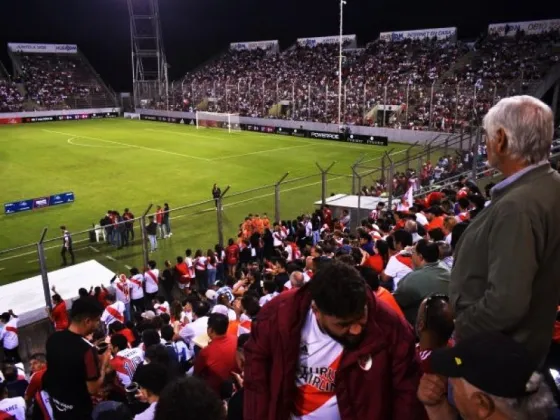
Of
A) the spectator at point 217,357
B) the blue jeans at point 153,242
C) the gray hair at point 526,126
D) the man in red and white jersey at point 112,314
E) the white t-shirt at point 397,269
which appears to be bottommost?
the blue jeans at point 153,242

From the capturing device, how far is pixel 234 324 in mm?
6121

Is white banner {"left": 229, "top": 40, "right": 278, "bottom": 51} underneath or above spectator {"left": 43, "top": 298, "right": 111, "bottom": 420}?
above

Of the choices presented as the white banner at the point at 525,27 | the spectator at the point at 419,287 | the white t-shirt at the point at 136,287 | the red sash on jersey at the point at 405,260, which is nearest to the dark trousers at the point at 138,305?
the white t-shirt at the point at 136,287

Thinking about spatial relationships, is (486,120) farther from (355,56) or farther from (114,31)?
(114,31)

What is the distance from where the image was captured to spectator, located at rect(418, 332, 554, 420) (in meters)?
1.79

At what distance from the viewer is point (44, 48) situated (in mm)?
70000

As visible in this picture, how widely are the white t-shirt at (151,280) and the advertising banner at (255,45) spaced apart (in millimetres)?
61871

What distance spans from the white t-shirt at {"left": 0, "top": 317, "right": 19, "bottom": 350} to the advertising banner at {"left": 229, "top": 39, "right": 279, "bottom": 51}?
64533mm

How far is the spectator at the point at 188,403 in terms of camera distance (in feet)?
7.19

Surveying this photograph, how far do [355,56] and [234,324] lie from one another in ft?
185

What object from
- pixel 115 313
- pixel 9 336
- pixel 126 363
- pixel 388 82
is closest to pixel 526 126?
pixel 126 363

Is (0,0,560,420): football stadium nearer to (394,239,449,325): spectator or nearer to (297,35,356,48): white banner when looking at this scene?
(394,239,449,325): spectator

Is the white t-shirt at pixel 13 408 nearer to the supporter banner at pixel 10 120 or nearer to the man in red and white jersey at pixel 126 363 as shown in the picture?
the man in red and white jersey at pixel 126 363

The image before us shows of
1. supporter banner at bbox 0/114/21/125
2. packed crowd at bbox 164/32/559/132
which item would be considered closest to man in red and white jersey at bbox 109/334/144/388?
packed crowd at bbox 164/32/559/132
